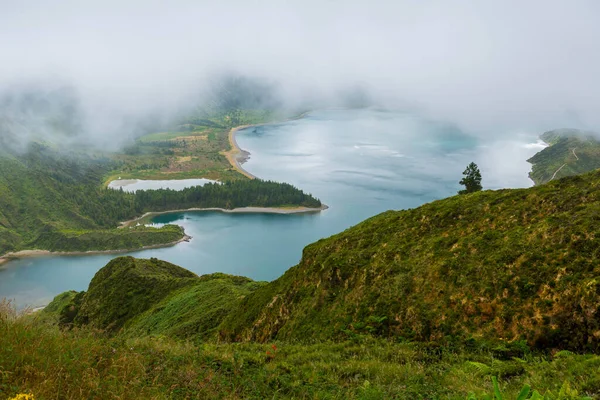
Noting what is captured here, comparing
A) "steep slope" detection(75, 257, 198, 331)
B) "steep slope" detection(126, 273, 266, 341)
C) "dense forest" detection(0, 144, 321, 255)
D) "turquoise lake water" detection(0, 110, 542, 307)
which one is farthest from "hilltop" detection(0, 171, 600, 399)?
"dense forest" detection(0, 144, 321, 255)

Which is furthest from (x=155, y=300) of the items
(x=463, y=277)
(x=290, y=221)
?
(x=290, y=221)

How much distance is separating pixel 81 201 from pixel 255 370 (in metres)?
189

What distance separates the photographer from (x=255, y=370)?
10320 millimetres

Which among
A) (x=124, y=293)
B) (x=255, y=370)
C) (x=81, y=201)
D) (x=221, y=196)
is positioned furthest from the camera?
(x=81, y=201)

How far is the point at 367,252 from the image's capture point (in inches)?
812

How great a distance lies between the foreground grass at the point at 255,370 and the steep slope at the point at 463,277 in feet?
4.95

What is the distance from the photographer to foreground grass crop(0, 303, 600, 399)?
6273 millimetres

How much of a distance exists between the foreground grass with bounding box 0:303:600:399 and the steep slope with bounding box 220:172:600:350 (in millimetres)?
1508

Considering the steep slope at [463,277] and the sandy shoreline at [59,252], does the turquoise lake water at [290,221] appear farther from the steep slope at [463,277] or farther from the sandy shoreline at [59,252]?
the steep slope at [463,277]

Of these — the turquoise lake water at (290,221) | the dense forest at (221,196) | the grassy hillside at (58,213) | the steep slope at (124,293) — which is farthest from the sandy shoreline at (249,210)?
the steep slope at (124,293)

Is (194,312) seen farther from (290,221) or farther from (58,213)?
(58,213)

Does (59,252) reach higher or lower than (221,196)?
lower

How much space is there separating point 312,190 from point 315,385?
6057 inches

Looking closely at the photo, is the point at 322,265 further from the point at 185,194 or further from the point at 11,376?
the point at 185,194
